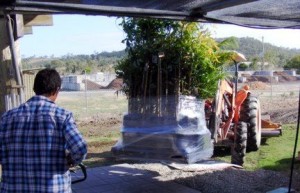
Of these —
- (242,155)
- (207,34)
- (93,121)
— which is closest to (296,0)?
(207,34)

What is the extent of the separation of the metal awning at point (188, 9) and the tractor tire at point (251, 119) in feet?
11.2

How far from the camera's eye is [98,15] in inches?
213

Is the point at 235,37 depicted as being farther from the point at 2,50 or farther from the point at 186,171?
Result: the point at 2,50

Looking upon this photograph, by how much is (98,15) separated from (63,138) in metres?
2.52

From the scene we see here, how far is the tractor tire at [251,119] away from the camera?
32.6ft

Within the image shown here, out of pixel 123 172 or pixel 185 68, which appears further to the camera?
pixel 123 172

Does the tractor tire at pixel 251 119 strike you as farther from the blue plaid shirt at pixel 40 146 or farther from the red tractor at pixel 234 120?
the blue plaid shirt at pixel 40 146

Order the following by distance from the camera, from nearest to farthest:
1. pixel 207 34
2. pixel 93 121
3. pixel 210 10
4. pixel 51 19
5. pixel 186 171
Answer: pixel 210 10 < pixel 51 19 < pixel 207 34 < pixel 186 171 < pixel 93 121

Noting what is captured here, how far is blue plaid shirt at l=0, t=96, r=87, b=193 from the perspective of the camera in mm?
3223

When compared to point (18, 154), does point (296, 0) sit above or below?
above

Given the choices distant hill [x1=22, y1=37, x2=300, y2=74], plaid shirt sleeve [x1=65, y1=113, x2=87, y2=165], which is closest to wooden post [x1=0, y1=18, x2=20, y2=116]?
plaid shirt sleeve [x1=65, y1=113, x2=87, y2=165]

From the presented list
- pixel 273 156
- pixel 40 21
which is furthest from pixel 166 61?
pixel 273 156

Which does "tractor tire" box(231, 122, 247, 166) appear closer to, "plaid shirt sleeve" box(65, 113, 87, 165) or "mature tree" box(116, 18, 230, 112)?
"mature tree" box(116, 18, 230, 112)

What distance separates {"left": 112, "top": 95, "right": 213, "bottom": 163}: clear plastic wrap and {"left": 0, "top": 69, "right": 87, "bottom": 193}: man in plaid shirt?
3.36 metres
